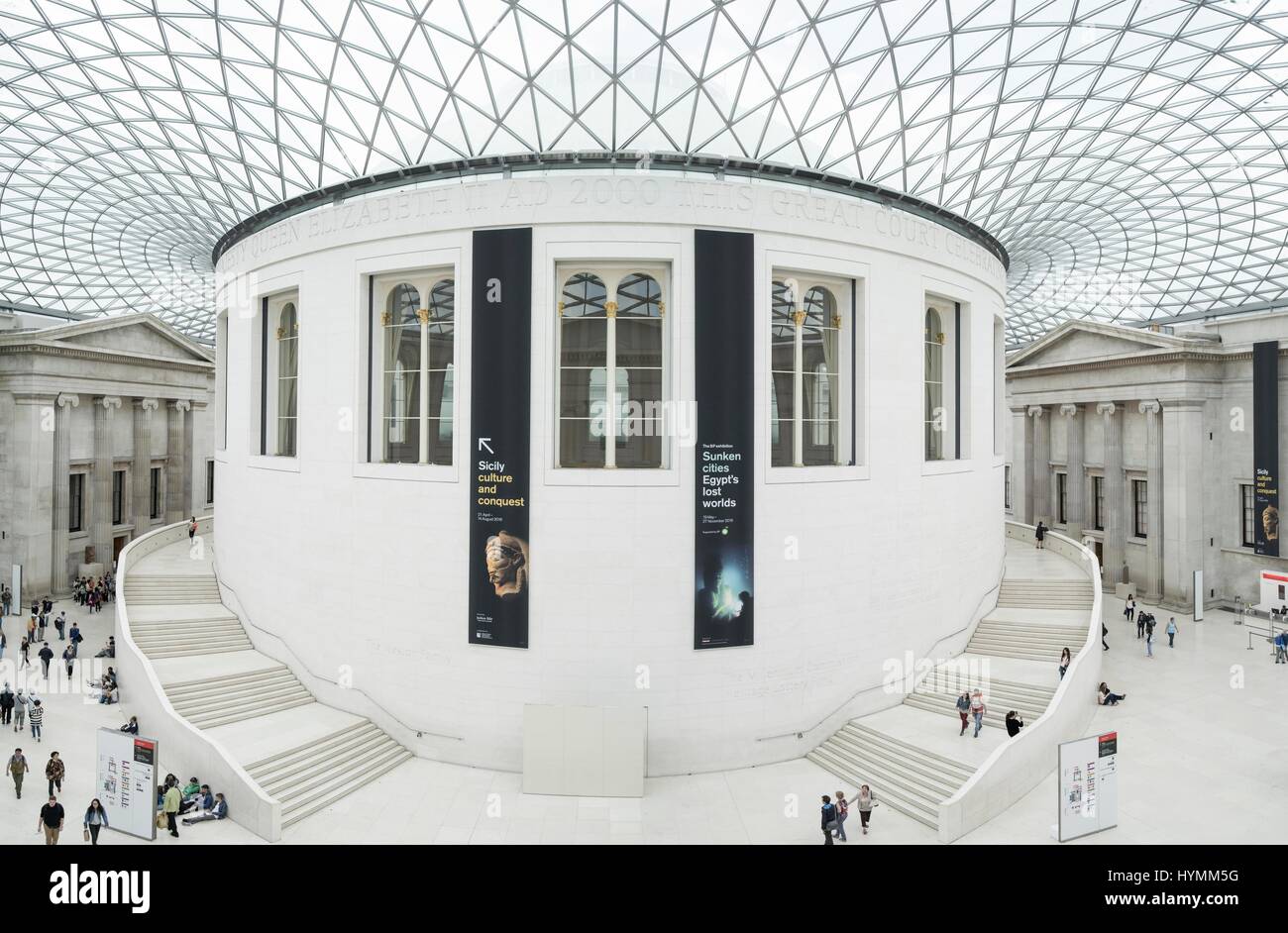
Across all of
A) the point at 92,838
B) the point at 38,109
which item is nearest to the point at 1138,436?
the point at 92,838

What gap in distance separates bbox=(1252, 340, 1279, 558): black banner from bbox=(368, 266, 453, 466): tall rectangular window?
39.8 m

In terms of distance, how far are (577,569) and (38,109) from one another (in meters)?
31.0

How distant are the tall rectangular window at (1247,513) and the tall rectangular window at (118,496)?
65.7m

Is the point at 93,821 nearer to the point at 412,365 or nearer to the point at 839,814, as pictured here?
the point at 412,365

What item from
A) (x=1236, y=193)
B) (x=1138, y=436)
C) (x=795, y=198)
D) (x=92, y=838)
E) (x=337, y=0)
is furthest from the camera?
(x=1138, y=436)

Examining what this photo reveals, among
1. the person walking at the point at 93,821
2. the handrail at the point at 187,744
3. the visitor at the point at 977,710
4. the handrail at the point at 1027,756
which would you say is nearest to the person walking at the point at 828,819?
Result: the handrail at the point at 1027,756

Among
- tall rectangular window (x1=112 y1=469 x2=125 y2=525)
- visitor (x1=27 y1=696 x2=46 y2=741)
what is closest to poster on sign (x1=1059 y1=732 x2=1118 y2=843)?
visitor (x1=27 y1=696 x2=46 y2=741)

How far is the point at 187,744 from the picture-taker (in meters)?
18.5

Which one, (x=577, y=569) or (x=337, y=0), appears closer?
(x=577, y=569)

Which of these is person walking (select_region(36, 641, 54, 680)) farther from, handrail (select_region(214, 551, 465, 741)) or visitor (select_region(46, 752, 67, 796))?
visitor (select_region(46, 752, 67, 796))

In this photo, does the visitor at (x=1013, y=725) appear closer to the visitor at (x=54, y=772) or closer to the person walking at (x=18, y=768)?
the visitor at (x=54, y=772)

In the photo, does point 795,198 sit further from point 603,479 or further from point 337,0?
point 337,0

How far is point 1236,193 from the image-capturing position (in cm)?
3641

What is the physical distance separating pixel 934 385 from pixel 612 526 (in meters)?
14.4
